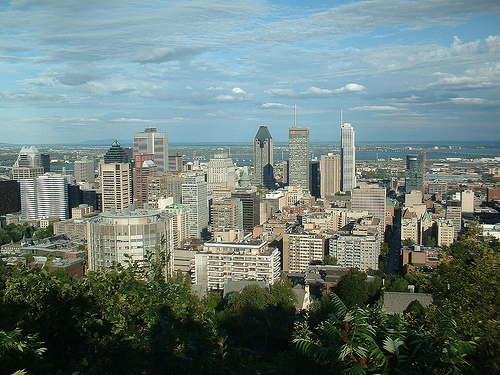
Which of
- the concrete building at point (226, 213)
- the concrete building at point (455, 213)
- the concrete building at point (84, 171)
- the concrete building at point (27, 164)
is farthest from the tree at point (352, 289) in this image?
the concrete building at point (84, 171)

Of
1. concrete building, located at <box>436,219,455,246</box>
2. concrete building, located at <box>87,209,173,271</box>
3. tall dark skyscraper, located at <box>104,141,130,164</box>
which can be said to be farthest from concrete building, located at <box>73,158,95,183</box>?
concrete building, located at <box>87,209,173,271</box>

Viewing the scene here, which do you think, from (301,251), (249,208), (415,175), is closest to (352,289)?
(301,251)

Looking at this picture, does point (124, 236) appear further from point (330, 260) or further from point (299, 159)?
point (299, 159)

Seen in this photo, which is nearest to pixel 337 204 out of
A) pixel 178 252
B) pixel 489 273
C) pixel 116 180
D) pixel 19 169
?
pixel 116 180

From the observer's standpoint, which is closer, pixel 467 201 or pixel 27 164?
pixel 467 201

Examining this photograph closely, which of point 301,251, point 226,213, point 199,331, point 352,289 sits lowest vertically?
point 301,251

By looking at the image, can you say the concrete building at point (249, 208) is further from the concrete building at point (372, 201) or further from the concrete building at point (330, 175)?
the concrete building at point (330, 175)

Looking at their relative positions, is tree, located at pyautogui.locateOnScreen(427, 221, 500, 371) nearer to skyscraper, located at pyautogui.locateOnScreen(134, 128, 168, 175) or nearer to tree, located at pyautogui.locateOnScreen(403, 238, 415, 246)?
tree, located at pyautogui.locateOnScreen(403, 238, 415, 246)
